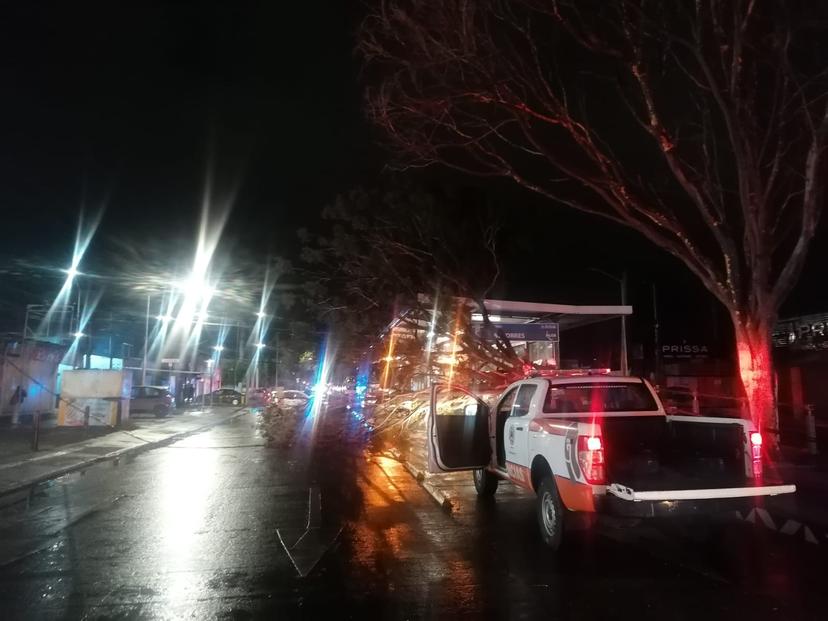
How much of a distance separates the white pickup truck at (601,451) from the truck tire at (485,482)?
73 mm

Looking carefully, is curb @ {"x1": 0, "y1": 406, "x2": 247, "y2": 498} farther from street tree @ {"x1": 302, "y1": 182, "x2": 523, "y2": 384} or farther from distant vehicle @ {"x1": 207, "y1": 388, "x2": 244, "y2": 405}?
distant vehicle @ {"x1": 207, "y1": 388, "x2": 244, "y2": 405}

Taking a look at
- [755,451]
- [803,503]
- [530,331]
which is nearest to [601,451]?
[755,451]

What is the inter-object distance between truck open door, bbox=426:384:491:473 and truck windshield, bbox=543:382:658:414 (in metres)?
1.41

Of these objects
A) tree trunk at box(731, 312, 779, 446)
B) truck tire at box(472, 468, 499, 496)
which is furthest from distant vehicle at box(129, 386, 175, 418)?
tree trunk at box(731, 312, 779, 446)

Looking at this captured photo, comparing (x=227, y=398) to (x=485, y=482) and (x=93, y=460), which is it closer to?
(x=93, y=460)

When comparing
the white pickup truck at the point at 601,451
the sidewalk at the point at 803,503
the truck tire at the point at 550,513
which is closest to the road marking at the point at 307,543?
the white pickup truck at the point at 601,451

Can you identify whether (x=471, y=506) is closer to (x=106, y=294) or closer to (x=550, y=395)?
(x=550, y=395)

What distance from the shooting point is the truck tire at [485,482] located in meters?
9.77

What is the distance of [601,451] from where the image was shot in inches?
246

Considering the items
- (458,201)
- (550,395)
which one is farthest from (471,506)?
(458,201)

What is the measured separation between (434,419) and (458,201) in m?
10.4

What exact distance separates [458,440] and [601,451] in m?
3.56

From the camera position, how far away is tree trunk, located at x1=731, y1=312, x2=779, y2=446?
12516mm

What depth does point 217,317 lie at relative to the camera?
113 ft
